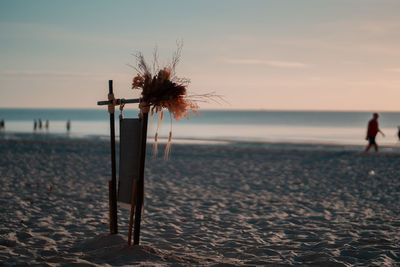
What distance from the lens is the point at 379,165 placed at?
1442 cm

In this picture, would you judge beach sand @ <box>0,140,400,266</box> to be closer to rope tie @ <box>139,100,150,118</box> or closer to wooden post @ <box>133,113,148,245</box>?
wooden post @ <box>133,113,148,245</box>

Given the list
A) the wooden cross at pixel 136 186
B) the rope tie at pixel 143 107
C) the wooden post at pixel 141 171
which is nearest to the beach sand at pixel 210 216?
the wooden cross at pixel 136 186

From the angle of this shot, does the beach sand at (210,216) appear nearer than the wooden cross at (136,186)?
No

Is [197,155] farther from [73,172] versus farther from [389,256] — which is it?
[389,256]

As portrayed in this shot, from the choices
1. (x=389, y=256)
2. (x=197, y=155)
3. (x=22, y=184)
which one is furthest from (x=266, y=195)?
(x=197, y=155)

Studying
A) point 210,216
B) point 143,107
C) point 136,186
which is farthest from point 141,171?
point 210,216

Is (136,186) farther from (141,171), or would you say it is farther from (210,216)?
(210,216)

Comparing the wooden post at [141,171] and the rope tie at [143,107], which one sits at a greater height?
the rope tie at [143,107]

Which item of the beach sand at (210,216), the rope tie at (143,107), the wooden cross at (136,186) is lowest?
the beach sand at (210,216)

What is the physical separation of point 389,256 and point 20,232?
5122 mm

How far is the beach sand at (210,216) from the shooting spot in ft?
16.1

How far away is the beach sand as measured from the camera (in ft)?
16.1

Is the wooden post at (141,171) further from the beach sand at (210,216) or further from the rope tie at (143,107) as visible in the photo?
the beach sand at (210,216)

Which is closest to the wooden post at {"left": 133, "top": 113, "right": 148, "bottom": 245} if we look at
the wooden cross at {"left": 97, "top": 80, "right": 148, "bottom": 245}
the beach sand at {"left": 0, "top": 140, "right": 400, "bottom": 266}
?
the wooden cross at {"left": 97, "top": 80, "right": 148, "bottom": 245}
